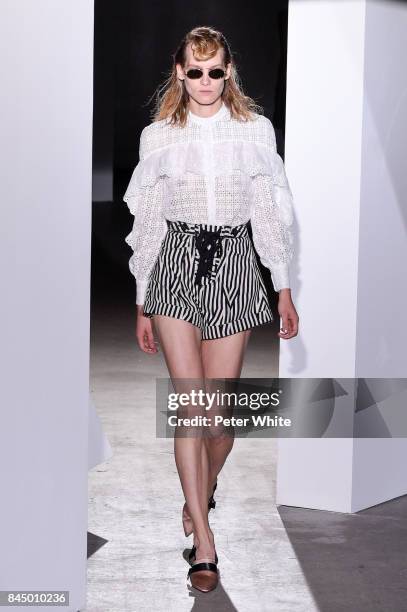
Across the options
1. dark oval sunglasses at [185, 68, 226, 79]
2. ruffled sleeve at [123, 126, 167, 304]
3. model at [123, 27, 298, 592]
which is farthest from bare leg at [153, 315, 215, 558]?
dark oval sunglasses at [185, 68, 226, 79]

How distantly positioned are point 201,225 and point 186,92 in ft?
1.40

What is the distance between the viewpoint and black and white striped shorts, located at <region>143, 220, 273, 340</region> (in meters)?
3.68

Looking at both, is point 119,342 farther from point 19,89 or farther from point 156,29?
point 156,29

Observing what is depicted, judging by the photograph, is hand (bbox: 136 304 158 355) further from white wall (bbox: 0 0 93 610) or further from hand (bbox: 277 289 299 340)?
white wall (bbox: 0 0 93 610)

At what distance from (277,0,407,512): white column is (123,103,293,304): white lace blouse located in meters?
0.81

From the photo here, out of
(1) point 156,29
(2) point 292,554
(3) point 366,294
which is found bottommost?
(2) point 292,554

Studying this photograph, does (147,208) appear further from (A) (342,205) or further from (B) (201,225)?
(A) (342,205)

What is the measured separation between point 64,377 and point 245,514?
5.18 ft

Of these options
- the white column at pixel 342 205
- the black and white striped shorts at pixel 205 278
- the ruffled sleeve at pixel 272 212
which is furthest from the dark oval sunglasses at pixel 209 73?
the white column at pixel 342 205

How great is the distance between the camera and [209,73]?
3.65 meters

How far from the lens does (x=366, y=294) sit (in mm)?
4617

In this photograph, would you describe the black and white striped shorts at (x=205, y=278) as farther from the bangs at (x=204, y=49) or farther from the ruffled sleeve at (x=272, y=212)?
the bangs at (x=204, y=49)

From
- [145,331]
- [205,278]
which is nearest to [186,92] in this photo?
[205,278]

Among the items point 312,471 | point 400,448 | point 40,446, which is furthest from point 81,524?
point 400,448
